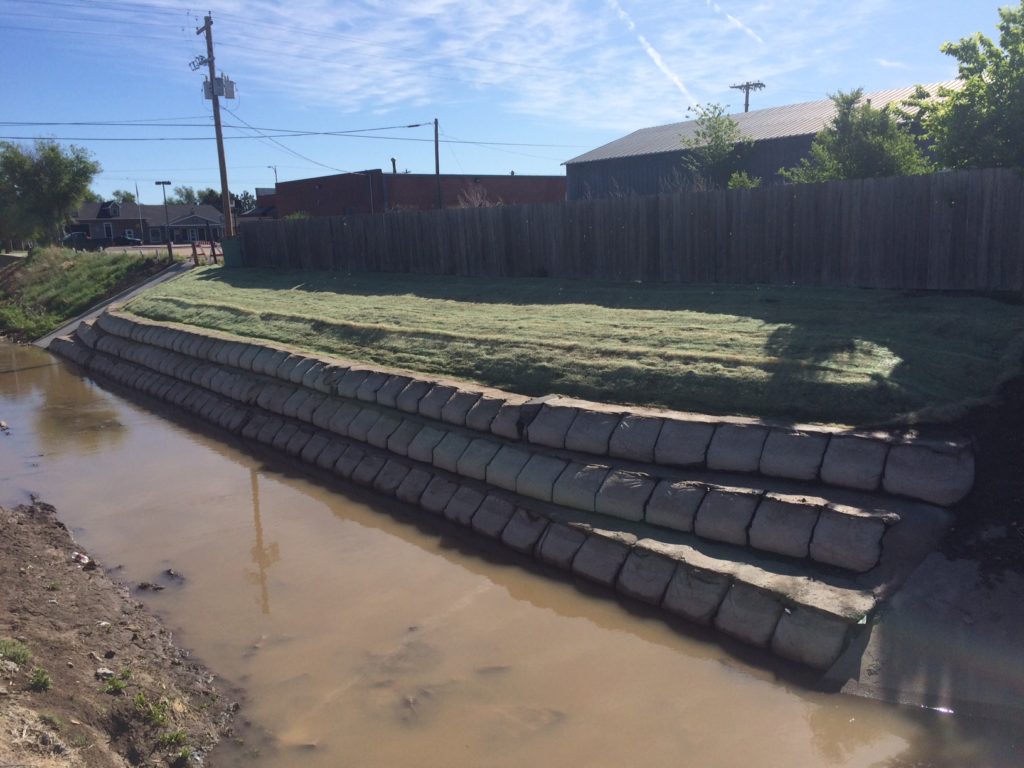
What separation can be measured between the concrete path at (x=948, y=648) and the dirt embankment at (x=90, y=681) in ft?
12.6

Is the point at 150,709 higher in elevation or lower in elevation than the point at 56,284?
lower

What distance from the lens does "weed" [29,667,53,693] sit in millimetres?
3955

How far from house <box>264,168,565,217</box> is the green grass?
10.5 meters

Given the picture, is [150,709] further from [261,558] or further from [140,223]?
[140,223]

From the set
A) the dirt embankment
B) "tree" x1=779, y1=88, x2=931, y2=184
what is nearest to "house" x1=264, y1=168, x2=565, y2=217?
"tree" x1=779, y1=88, x2=931, y2=184

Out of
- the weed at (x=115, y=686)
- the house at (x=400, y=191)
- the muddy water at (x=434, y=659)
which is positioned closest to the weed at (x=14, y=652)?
the weed at (x=115, y=686)

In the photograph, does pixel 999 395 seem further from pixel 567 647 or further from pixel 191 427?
pixel 191 427

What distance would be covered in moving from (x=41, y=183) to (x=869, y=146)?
41.9 metres

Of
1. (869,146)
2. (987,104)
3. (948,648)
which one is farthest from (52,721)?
(869,146)

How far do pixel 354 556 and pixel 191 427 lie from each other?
6624 millimetres

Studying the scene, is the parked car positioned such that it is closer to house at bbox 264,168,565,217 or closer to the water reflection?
house at bbox 264,168,565,217

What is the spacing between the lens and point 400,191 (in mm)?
37406

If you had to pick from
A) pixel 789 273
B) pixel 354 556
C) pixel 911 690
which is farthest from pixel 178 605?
pixel 789 273

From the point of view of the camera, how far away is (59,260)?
33.2 m
